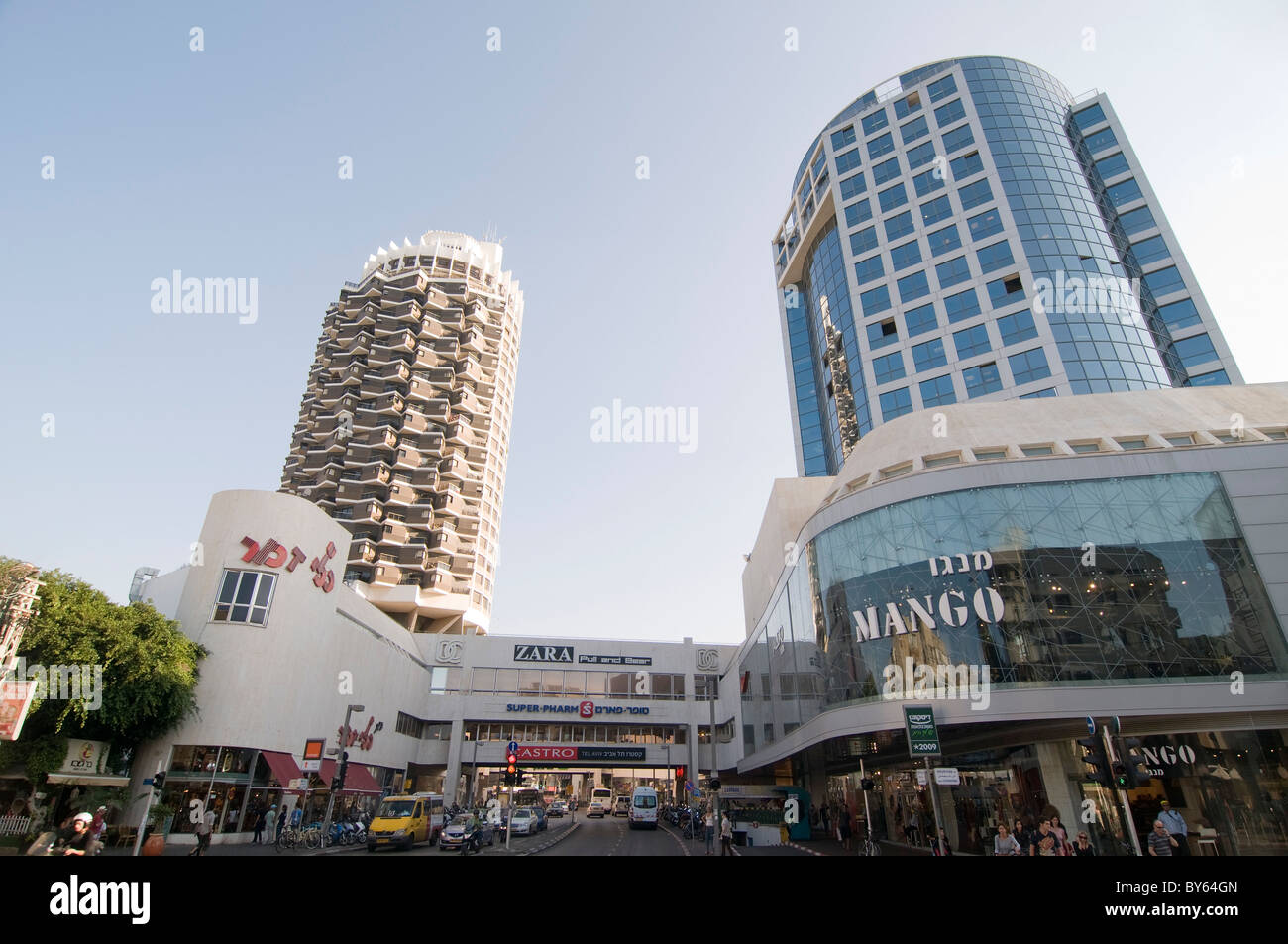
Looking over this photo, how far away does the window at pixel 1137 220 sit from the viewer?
204 feet

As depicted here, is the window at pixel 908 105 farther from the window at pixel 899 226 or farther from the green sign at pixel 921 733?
the green sign at pixel 921 733

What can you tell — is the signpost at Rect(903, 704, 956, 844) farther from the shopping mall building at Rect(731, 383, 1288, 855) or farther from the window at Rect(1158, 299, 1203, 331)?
the window at Rect(1158, 299, 1203, 331)

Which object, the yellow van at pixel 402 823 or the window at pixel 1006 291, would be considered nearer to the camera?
the yellow van at pixel 402 823

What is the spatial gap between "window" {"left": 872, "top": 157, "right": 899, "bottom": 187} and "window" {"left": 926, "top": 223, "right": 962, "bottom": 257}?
988 cm

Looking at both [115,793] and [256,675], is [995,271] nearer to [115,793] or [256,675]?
[256,675]

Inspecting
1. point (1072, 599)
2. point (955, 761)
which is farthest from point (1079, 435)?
point (955, 761)

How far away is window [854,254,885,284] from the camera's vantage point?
6525 cm

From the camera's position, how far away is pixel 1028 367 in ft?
174

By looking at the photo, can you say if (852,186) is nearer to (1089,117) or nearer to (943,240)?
(943,240)

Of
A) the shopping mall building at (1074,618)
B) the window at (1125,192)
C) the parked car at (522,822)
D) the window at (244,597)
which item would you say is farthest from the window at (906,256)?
the window at (244,597)

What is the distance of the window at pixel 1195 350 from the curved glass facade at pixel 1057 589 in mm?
35025
